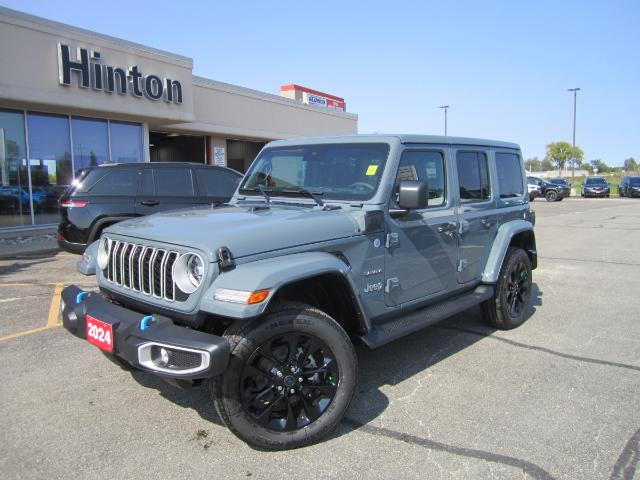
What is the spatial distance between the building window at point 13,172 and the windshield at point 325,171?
1086 cm

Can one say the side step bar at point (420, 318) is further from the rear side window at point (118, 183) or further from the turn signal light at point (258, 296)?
the rear side window at point (118, 183)

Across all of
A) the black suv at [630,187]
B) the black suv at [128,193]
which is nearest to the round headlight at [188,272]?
the black suv at [128,193]

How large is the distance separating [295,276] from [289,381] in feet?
2.04

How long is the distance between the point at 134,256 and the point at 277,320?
3.54 feet

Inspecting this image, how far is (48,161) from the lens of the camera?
13531 millimetres

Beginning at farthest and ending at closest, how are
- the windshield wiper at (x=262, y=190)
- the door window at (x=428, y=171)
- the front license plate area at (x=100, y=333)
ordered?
the windshield wiper at (x=262, y=190) < the door window at (x=428, y=171) < the front license plate area at (x=100, y=333)

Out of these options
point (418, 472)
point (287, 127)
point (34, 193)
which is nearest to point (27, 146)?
point (34, 193)

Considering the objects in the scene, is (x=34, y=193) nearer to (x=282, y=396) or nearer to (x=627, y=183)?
(x=282, y=396)

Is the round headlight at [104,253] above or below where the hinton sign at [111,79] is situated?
below

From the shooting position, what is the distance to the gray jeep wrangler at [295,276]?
281cm

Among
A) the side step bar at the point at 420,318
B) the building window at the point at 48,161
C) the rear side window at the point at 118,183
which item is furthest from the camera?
the building window at the point at 48,161

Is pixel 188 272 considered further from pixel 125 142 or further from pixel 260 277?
pixel 125 142

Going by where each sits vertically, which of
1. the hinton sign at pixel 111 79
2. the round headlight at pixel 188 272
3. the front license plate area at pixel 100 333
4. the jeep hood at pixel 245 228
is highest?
the hinton sign at pixel 111 79

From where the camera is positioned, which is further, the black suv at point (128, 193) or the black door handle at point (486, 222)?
the black suv at point (128, 193)
